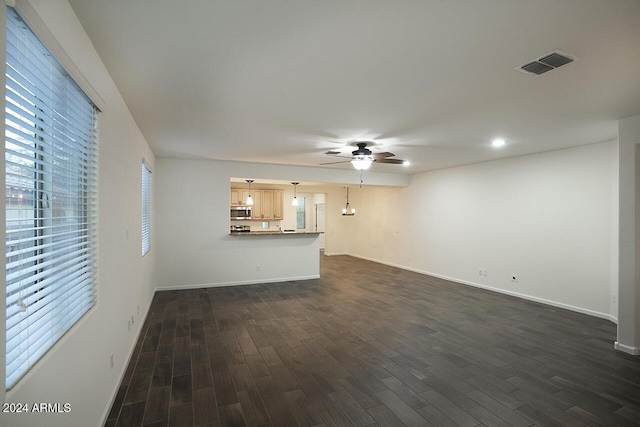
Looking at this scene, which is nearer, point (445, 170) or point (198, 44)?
point (198, 44)

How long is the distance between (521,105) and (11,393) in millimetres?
4031

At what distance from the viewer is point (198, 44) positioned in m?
1.98

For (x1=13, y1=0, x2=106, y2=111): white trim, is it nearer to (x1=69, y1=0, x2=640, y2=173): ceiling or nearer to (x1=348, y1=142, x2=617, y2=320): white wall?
(x1=69, y1=0, x2=640, y2=173): ceiling

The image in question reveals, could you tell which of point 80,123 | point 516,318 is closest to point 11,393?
point 80,123

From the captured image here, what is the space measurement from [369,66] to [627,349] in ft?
14.1

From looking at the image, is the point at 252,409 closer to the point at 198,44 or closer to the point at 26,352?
the point at 26,352

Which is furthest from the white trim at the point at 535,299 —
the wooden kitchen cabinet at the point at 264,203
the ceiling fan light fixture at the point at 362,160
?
the wooden kitchen cabinet at the point at 264,203

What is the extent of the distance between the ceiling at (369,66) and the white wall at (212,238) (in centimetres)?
214

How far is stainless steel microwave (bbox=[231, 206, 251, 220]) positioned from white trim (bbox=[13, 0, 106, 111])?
7.55 metres

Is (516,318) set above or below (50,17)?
below

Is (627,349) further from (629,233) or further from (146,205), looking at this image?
(146,205)

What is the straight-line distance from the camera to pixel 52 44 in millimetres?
1438

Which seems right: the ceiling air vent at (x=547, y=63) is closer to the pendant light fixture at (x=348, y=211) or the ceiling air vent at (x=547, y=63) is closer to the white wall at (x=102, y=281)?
the white wall at (x=102, y=281)

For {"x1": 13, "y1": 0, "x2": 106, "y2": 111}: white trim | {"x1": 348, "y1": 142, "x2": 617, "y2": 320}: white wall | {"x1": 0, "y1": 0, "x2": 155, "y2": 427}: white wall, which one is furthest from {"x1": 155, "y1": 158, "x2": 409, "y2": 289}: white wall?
{"x1": 13, "y1": 0, "x2": 106, "y2": 111}: white trim
